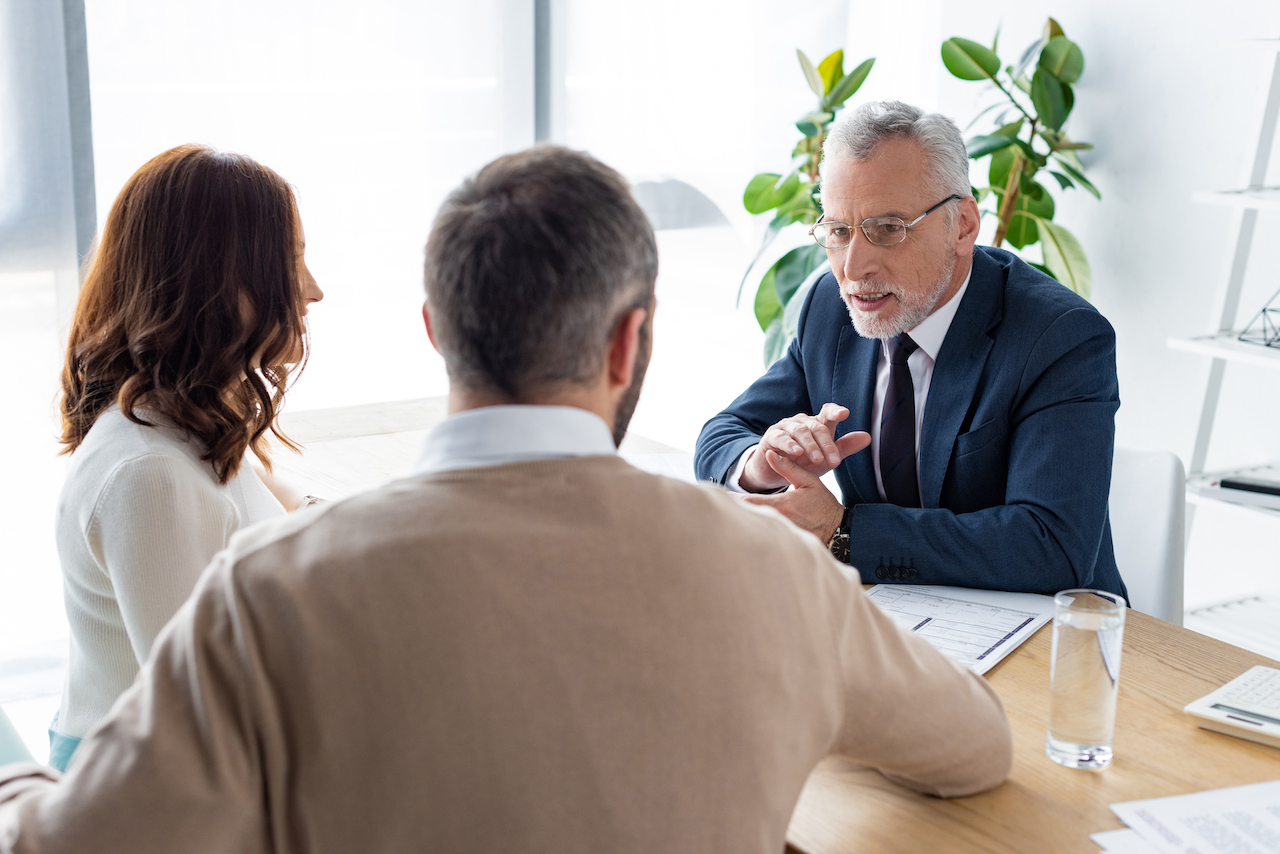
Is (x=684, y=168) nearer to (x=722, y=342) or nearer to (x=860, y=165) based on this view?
(x=722, y=342)

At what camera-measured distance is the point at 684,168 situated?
4.05 m

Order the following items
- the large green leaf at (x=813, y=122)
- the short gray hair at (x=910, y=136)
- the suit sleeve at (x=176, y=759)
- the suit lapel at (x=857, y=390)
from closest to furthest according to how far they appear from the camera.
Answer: the suit sleeve at (x=176, y=759) → the short gray hair at (x=910, y=136) → the suit lapel at (x=857, y=390) → the large green leaf at (x=813, y=122)

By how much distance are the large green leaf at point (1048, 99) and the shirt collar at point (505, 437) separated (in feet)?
7.53

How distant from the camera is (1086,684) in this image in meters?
1.04

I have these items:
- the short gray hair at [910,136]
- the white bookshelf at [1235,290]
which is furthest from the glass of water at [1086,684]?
the white bookshelf at [1235,290]

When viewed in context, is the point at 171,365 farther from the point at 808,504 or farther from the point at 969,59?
the point at 969,59

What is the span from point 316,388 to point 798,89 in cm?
197

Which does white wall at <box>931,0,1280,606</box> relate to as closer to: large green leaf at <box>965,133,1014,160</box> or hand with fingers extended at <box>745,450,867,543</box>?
large green leaf at <box>965,133,1014,160</box>

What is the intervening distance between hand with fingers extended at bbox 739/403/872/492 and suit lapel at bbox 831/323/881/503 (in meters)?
0.15

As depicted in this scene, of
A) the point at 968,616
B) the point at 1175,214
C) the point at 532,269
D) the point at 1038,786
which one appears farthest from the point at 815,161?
the point at 532,269

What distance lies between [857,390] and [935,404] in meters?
0.18

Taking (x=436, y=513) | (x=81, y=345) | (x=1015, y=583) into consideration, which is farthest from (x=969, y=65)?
(x=436, y=513)

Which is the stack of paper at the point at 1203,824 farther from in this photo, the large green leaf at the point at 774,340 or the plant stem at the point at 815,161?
the plant stem at the point at 815,161

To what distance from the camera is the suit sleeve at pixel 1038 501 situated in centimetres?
147
